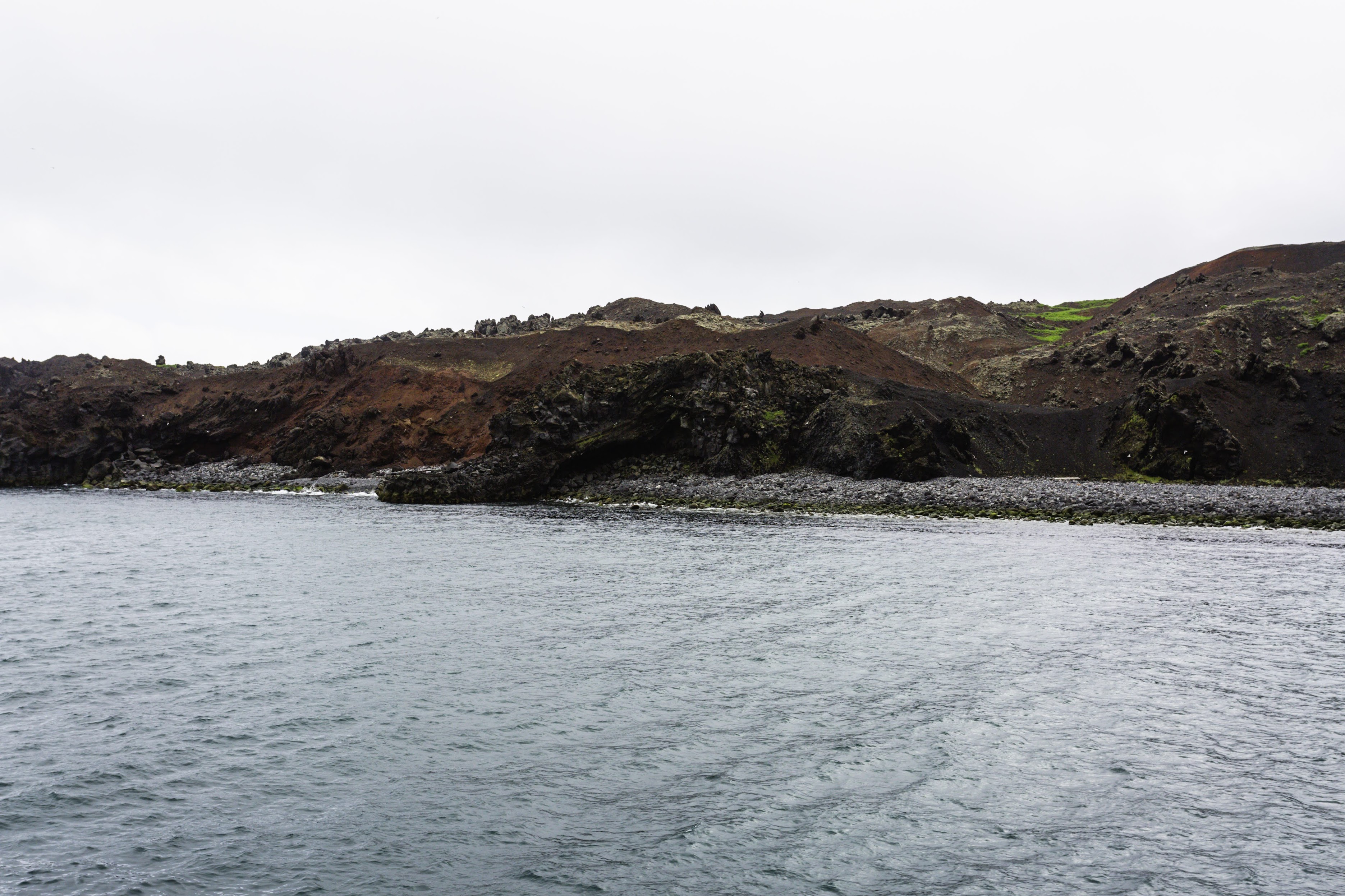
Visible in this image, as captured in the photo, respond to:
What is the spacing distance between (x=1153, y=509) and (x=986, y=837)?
164 ft

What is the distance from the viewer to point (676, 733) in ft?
47.4

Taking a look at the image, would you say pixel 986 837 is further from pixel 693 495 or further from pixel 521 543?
pixel 693 495

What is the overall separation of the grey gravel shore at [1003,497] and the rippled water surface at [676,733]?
21179 mm

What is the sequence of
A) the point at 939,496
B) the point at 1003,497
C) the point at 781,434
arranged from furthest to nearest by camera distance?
the point at 781,434, the point at 939,496, the point at 1003,497

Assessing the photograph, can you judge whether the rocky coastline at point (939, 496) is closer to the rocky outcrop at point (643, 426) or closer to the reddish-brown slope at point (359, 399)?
the rocky outcrop at point (643, 426)

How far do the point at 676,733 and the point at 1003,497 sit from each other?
49095mm

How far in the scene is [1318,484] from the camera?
60.7 meters

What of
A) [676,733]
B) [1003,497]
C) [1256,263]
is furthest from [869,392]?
[1256,263]

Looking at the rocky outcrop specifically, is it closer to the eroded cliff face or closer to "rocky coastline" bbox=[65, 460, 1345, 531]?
the eroded cliff face

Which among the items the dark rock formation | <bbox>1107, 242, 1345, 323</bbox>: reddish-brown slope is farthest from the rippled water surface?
<bbox>1107, 242, 1345, 323</bbox>: reddish-brown slope

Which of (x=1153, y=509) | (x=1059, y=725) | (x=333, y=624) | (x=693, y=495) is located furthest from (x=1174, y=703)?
(x=693, y=495)

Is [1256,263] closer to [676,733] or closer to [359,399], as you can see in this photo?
[359,399]

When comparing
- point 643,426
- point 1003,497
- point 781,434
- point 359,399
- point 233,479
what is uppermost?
point 359,399

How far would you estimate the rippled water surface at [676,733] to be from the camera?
9844 mm
